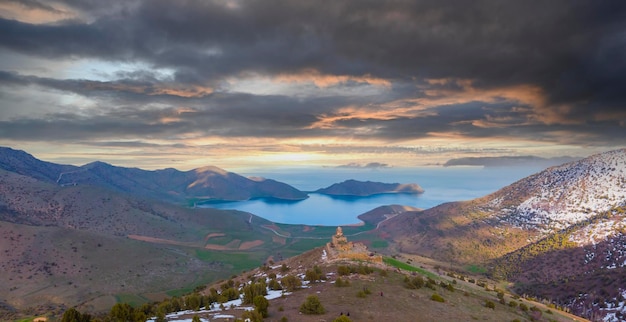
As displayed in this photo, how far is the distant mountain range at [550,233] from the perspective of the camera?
66200mm

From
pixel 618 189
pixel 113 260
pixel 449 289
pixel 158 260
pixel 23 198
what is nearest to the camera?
pixel 449 289

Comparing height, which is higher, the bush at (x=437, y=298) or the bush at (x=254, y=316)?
the bush at (x=254, y=316)

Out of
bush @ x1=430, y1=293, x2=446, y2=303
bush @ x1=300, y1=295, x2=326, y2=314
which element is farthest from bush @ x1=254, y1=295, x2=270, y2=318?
bush @ x1=430, y1=293, x2=446, y2=303

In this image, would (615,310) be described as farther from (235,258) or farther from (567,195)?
(235,258)

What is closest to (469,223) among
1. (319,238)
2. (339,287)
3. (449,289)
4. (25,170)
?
(319,238)

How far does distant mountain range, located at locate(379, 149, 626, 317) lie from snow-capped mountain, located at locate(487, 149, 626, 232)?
10.0 inches

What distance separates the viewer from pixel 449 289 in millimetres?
34094

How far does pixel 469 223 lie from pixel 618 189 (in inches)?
1721

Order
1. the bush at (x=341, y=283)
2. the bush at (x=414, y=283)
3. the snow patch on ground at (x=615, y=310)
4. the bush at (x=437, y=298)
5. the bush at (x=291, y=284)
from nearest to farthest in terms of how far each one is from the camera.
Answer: the bush at (x=437, y=298)
the bush at (x=341, y=283)
the bush at (x=291, y=284)
the bush at (x=414, y=283)
the snow patch on ground at (x=615, y=310)

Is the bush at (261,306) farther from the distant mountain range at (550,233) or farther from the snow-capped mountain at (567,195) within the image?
the snow-capped mountain at (567,195)

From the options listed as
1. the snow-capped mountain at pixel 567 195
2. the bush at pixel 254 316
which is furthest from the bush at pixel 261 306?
the snow-capped mountain at pixel 567 195

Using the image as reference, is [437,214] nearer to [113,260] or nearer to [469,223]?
[469,223]

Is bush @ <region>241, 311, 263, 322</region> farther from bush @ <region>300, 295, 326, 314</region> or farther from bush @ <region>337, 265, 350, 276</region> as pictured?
bush @ <region>337, 265, 350, 276</region>

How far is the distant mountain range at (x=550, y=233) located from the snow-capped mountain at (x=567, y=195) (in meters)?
0.25
